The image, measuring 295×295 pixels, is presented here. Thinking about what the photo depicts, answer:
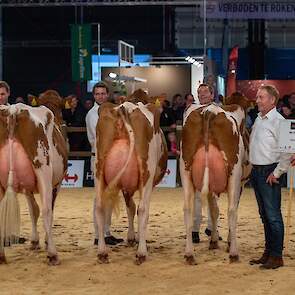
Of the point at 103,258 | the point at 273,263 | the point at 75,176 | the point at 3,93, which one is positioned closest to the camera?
the point at 273,263

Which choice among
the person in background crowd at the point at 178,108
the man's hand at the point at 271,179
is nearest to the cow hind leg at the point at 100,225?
the man's hand at the point at 271,179

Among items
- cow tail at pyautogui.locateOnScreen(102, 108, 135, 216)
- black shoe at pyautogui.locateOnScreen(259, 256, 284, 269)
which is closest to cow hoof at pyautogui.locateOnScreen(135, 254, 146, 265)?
cow tail at pyautogui.locateOnScreen(102, 108, 135, 216)

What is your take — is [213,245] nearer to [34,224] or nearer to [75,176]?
[34,224]

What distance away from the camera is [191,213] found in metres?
6.82

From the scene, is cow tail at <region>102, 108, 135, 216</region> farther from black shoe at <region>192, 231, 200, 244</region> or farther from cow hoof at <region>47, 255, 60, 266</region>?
black shoe at <region>192, 231, 200, 244</region>

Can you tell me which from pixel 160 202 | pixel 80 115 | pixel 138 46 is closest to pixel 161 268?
pixel 160 202

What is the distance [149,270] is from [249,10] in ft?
37.8

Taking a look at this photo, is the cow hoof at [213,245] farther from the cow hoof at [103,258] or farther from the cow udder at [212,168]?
the cow hoof at [103,258]

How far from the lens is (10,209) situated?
6.41m

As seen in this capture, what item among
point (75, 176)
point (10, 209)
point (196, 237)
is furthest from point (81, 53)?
point (10, 209)

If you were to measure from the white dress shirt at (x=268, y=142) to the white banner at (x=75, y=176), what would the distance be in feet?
24.4

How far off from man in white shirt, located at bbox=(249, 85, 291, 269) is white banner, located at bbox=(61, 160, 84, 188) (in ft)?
24.2

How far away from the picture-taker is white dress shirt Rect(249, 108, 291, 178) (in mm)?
6332

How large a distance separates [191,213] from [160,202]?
4.59 m
